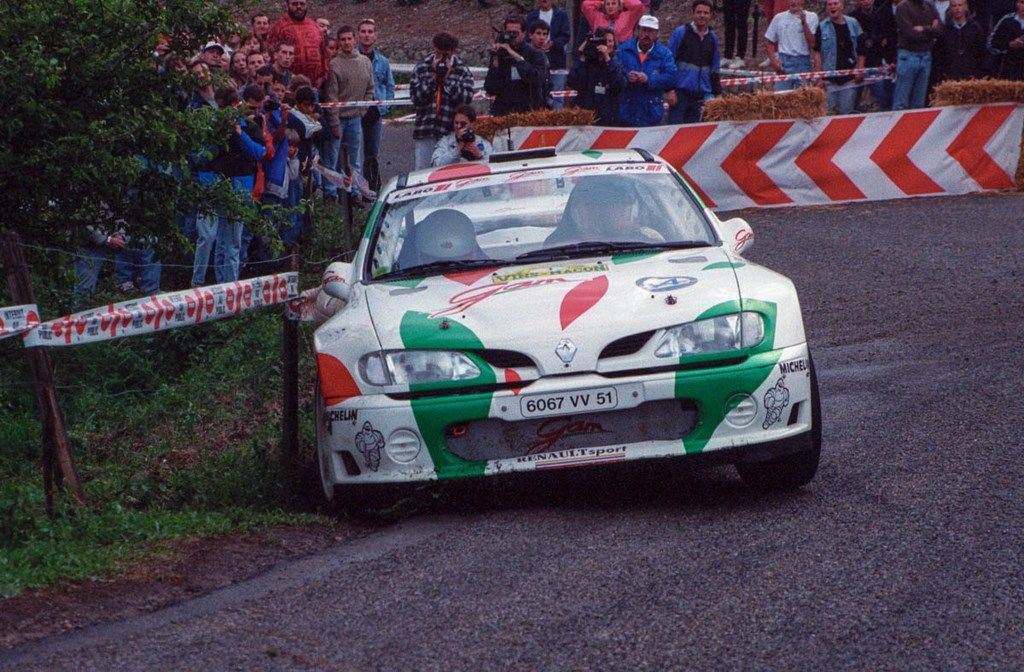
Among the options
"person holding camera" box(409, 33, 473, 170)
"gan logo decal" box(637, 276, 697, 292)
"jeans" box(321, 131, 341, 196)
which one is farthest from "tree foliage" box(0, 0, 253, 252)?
"jeans" box(321, 131, 341, 196)

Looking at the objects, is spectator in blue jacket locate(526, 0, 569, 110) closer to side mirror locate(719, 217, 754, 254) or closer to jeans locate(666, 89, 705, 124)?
jeans locate(666, 89, 705, 124)

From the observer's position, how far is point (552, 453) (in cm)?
693

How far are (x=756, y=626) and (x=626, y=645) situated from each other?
0.46 m

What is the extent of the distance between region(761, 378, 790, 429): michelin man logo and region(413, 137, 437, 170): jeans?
10.2 m

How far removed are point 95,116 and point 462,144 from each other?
5.09 meters

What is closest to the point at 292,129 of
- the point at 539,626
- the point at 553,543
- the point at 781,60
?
the point at 781,60

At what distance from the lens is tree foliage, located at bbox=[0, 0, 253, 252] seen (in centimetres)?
900

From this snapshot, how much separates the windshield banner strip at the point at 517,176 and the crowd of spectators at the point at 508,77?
3.83 metres

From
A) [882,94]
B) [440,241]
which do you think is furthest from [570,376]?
[882,94]

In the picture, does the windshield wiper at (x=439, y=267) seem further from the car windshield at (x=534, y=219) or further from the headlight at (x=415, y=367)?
the headlight at (x=415, y=367)

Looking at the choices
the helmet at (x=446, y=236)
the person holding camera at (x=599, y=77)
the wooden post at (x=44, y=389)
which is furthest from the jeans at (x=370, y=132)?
the wooden post at (x=44, y=389)

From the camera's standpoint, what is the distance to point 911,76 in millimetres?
19812

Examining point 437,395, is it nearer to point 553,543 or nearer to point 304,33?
point 553,543

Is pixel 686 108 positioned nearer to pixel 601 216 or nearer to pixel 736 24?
pixel 736 24
